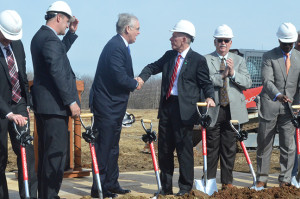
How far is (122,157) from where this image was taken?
455 inches

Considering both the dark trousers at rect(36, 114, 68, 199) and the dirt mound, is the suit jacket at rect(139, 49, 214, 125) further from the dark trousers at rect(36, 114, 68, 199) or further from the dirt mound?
the dark trousers at rect(36, 114, 68, 199)

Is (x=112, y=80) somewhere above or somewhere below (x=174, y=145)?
above

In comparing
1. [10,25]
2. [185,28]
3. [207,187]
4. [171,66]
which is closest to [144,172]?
[207,187]

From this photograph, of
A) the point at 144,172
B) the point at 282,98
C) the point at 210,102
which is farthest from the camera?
the point at 144,172

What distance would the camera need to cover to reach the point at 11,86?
199 inches

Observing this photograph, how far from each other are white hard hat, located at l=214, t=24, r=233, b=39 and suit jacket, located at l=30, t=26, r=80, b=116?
203cm

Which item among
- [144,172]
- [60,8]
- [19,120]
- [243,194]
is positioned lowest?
[144,172]

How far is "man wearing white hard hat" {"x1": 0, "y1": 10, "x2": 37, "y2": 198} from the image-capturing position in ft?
16.0

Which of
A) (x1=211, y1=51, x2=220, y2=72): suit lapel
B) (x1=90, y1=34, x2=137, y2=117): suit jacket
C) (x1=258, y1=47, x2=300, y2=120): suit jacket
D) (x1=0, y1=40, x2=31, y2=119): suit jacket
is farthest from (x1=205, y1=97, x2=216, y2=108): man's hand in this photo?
(x1=0, y1=40, x2=31, y2=119): suit jacket

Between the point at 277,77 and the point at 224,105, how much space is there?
2.56 feet

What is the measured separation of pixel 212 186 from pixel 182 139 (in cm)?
67

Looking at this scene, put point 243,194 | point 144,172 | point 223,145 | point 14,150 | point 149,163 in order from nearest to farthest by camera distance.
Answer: point 14,150
point 243,194
point 223,145
point 144,172
point 149,163

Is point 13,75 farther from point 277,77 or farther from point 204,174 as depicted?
point 277,77

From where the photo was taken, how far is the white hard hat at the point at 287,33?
631 cm
